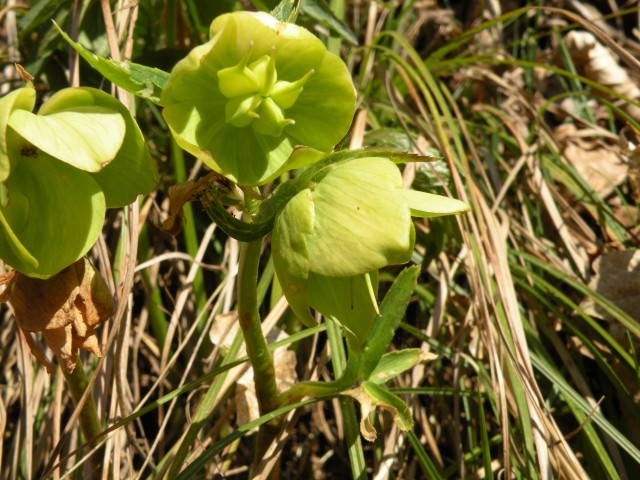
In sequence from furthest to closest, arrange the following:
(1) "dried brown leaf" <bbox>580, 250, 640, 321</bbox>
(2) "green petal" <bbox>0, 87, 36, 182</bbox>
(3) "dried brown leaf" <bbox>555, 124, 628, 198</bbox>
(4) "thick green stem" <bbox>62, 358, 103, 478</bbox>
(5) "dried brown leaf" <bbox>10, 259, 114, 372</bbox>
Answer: (3) "dried brown leaf" <bbox>555, 124, 628, 198</bbox> → (1) "dried brown leaf" <bbox>580, 250, 640, 321</bbox> → (4) "thick green stem" <bbox>62, 358, 103, 478</bbox> → (5) "dried brown leaf" <bbox>10, 259, 114, 372</bbox> → (2) "green petal" <bbox>0, 87, 36, 182</bbox>

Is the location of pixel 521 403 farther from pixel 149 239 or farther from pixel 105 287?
pixel 149 239

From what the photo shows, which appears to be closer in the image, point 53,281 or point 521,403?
point 53,281

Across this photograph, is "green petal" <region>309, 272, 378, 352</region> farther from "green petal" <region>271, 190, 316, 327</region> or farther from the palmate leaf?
the palmate leaf

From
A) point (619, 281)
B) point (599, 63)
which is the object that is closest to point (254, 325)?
point (619, 281)

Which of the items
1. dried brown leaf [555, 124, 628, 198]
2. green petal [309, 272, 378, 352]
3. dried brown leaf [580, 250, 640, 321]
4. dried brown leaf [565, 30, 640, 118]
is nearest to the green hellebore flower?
green petal [309, 272, 378, 352]

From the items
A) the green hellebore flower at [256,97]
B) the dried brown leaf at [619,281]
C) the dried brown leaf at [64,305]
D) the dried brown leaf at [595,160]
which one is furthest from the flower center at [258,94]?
the dried brown leaf at [595,160]

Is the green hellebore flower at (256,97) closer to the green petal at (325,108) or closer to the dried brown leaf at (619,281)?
the green petal at (325,108)

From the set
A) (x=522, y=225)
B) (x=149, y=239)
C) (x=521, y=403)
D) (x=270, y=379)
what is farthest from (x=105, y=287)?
(x=522, y=225)
